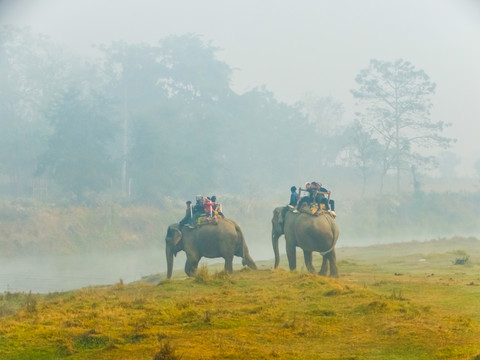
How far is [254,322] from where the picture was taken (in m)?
12.1

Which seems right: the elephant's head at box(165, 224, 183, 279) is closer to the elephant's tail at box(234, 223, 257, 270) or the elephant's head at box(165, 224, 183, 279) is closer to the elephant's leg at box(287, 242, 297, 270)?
the elephant's tail at box(234, 223, 257, 270)

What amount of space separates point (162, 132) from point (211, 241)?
37.6 m

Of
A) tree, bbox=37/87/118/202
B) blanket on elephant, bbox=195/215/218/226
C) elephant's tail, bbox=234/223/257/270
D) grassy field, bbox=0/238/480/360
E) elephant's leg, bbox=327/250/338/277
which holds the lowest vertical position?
grassy field, bbox=0/238/480/360

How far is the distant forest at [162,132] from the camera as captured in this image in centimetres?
5384

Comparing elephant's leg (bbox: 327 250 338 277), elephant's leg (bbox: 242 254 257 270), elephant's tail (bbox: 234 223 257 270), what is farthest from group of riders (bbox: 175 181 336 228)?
elephant's leg (bbox: 242 254 257 270)

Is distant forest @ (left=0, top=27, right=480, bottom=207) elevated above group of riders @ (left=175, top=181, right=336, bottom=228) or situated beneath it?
elevated above

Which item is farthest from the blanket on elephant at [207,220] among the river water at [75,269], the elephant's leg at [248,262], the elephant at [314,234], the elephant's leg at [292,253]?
the river water at [75,269]

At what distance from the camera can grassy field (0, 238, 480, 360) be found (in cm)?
1020

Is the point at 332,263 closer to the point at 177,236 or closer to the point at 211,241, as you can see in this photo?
the point at 211,241

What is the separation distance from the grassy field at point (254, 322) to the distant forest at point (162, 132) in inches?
1423

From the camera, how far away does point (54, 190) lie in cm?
6412

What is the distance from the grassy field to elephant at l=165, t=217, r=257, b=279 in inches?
76.4

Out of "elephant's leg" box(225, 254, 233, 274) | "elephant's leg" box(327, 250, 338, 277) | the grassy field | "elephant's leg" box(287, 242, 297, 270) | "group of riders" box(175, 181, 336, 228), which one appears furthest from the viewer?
"elephant's leg" box(287, 242, 297, 270)

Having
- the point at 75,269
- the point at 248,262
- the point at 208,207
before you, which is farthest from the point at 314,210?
the point at 75,269
